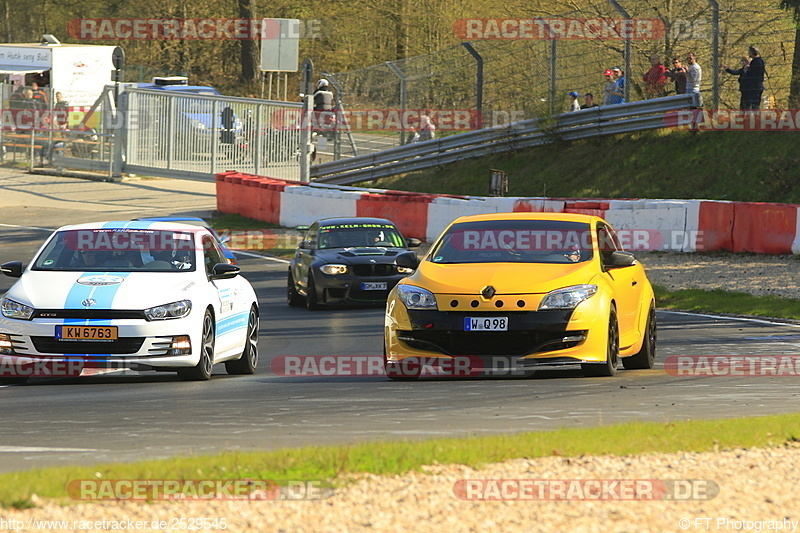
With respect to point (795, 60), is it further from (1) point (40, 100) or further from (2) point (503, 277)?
(1) point (40, 100)

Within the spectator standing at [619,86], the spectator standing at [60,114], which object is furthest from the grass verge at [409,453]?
the spectator standing at [60,114]

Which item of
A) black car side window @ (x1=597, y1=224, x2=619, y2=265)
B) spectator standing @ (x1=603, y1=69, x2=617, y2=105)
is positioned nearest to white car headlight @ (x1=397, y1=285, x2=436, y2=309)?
black car side window @ (x1=597, y1=224, x2=619, y2=265)

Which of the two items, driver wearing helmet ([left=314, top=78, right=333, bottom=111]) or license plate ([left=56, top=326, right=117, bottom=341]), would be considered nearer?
license plate ([left=56, top=326, right=117, bottom=341])

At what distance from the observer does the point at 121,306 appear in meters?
10.8

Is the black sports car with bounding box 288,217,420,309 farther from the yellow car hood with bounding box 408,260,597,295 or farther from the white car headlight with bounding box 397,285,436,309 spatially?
the white car headlight with bounding box 397,285,436,309

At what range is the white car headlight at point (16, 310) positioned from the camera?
10.8m

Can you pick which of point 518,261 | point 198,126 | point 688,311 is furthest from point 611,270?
point 198,126

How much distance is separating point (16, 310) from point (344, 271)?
8.29 meters

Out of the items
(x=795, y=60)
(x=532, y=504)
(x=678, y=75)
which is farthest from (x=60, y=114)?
(x=532, y=504)

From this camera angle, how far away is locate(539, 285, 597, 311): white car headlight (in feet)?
34.6

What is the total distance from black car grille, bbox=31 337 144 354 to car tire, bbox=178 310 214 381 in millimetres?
659

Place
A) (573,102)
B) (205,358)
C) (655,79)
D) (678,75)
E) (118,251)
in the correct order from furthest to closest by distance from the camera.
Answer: (573,102) → (655,79) → (678,75) → (118,251) → (205,358)

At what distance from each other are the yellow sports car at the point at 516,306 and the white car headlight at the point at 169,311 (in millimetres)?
1744

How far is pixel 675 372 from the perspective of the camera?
38.5 feet
